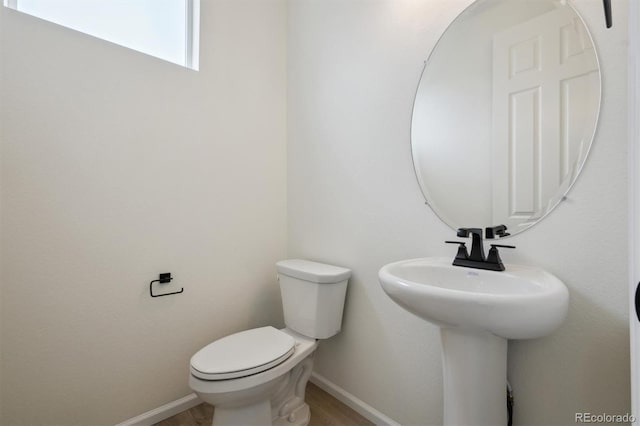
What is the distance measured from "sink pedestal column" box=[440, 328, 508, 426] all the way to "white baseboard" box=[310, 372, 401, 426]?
56 centimetres

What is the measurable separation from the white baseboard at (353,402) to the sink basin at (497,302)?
88 centimetres

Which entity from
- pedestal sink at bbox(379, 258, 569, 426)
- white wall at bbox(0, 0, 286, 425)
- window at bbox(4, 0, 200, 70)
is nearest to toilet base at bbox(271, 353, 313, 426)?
white wall at bbox(0, 0, 286, 425)

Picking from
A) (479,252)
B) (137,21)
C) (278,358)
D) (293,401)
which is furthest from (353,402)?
(137,21)

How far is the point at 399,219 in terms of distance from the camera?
1.36 metres

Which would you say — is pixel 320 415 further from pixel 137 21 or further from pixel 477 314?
pixel 137 21

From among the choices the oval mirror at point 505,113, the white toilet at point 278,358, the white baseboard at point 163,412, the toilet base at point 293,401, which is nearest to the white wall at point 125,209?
the white baseboard at point 163,412

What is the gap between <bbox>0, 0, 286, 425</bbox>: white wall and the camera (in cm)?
117

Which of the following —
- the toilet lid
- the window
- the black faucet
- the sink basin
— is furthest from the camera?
the window

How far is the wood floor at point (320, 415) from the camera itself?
147cm

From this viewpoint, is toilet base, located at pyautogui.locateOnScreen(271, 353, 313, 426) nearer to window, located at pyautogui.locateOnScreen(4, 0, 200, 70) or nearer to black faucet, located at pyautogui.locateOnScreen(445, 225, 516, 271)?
black faucet, located at pyautogui.locateOnScreen(445, 225, 516, 271)

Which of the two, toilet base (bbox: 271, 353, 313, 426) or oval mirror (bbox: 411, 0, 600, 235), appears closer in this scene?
oval mirror (bbox: 411, 0, 600, 235)

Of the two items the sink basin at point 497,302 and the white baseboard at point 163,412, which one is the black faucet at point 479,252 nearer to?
the sink basin at point 497,302

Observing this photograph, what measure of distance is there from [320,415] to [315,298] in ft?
2.06

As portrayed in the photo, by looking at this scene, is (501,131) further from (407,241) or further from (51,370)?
(51,370)
